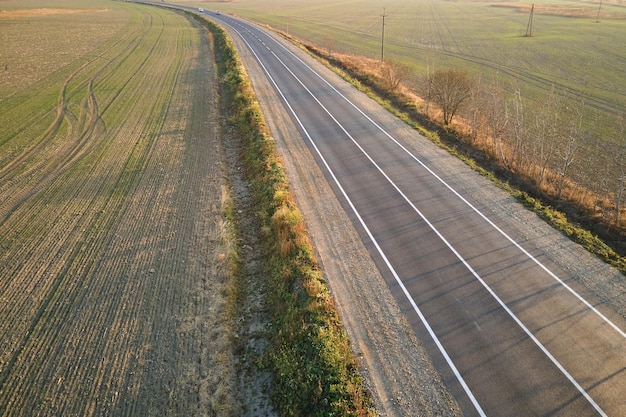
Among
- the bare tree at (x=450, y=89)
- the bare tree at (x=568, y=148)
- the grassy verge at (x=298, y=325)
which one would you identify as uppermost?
the bare tree at (x=450, y=89)

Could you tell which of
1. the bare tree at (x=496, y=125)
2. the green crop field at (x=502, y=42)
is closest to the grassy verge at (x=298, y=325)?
the bare tree at (x=496, y=125)

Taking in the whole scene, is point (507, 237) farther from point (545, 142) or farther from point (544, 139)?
point (545, 142)

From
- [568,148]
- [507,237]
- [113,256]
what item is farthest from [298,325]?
[568,148]

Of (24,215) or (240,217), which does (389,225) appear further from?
(24,215)

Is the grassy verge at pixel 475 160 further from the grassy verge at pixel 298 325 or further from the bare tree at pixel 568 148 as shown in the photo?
the grassy verge at pixel 298 325

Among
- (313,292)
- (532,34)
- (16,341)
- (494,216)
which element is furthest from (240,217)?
(532,34)

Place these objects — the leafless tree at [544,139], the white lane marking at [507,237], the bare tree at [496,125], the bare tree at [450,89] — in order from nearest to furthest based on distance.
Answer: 1. the white lane marking at [507,237]
2. the leafless tree at [544,139]
3. the bare tree at [496,125]
4. the bare tree at [450,89]
